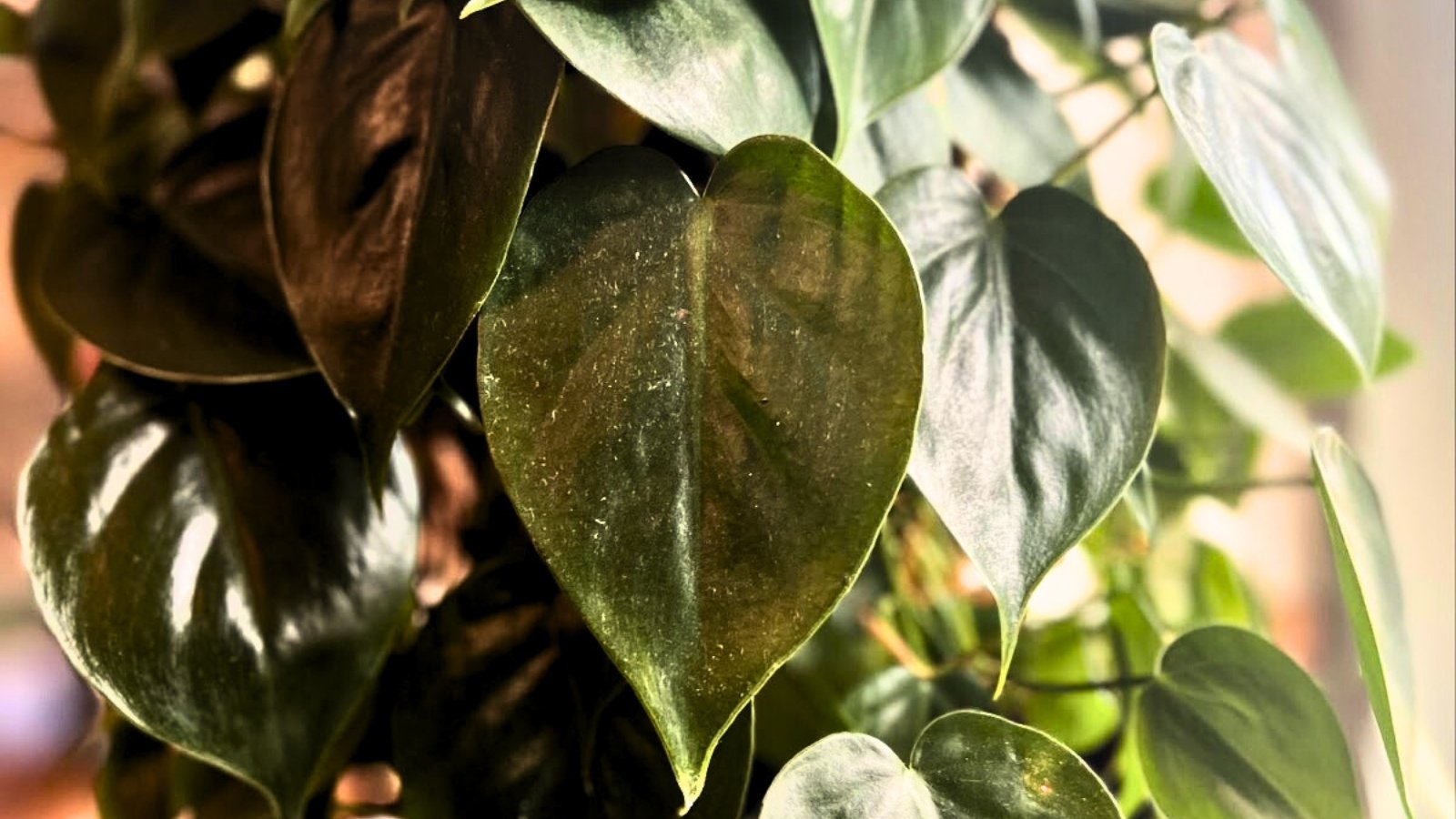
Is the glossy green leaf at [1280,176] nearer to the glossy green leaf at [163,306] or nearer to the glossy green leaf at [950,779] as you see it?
→ the glossy green leaf at [950,779]

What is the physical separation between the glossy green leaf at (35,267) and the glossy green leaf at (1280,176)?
1.79 feet

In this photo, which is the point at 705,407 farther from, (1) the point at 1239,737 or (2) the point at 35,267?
(2) the point at 35,267

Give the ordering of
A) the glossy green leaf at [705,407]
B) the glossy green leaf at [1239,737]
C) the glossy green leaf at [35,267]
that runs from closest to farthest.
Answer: the glossy green leaf at [705,407], the glossy green leaf at [1239,737], the glossy green leaf at [35,267]

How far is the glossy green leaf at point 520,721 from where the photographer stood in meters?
0.40

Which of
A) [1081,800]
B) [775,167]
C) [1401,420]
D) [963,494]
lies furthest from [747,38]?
[1401,420]

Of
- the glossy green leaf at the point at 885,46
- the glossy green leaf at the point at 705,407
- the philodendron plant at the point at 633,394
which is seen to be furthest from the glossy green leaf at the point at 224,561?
the glossy green leaf at the point at 885,46

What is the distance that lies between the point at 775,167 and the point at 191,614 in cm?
27

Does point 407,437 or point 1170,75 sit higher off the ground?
point 1170,75

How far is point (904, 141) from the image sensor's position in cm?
45

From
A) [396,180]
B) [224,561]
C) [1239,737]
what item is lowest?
[1239,737]

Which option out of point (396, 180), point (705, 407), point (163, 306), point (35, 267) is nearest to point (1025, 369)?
point (705, 407)

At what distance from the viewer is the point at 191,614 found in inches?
15.2

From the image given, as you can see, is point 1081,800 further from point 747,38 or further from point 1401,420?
point 1401,420

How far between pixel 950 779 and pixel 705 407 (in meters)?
0.15
